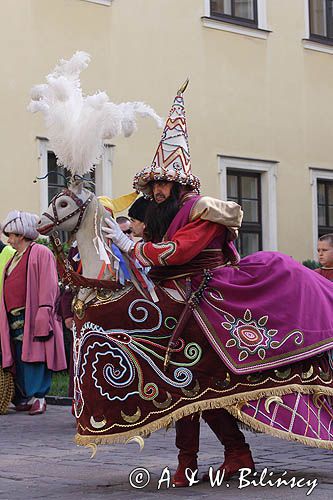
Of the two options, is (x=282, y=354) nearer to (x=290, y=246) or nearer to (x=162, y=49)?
(x=162, y=49)

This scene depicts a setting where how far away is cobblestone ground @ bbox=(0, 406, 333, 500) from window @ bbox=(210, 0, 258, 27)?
909 centimetres

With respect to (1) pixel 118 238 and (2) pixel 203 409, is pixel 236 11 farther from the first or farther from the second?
(2) pixel 203 409

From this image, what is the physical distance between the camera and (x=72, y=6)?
15078 millimetres

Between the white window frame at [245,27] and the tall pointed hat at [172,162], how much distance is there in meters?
10.5

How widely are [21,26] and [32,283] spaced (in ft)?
15.6

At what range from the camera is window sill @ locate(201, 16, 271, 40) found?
55.1 feet

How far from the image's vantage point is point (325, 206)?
A: 18891mm

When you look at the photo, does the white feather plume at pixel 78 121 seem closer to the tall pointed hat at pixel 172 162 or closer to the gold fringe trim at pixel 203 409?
the tall pointed hat at pixel 172 162

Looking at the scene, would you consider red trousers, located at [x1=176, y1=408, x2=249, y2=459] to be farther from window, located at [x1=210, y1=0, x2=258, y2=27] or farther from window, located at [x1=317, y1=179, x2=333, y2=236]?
window, located at [x1=317, y1=179, x2=333, y2=236]

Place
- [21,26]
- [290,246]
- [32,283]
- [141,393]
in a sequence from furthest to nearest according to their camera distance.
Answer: [290,246] → [21,26] → [32,283] → [141,393]

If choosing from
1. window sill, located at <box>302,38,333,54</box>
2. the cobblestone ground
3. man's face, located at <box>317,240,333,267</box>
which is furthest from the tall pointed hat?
window sill, located at <box>302,38,333,54</box>

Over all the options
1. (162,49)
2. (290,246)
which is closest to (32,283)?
(162,49)

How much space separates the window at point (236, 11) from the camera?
56.0 ft

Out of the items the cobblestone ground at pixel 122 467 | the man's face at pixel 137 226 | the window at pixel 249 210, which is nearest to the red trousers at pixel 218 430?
the cobblestone ground at pixel 122 467
